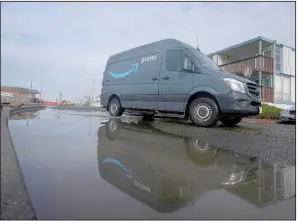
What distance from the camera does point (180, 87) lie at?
21.2ft

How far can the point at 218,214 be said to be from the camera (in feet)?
6.23

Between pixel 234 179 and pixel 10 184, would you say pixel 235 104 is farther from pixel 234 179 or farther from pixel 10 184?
pixel 10 184

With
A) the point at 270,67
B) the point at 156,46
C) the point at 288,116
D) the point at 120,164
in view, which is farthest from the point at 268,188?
the point at 270,67

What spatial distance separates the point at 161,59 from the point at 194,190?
5.49 meters

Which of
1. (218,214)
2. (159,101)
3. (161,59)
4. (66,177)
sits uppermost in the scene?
(161,59)

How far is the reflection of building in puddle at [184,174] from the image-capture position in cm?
219

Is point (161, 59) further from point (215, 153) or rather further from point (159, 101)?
point (215, 153)

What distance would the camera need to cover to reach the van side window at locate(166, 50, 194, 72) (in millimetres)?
6632

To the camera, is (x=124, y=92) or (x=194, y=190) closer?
(x=194, y=190)

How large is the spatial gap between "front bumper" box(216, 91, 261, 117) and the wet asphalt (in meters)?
1.68

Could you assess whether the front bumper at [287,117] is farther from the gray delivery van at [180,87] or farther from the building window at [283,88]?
the building window at [283,88]

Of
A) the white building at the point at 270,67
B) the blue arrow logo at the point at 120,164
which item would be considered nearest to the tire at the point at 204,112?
the blue arrow logo at the point at 120,164

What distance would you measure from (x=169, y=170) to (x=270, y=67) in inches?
767

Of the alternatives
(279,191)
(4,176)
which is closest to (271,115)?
(279,191)
